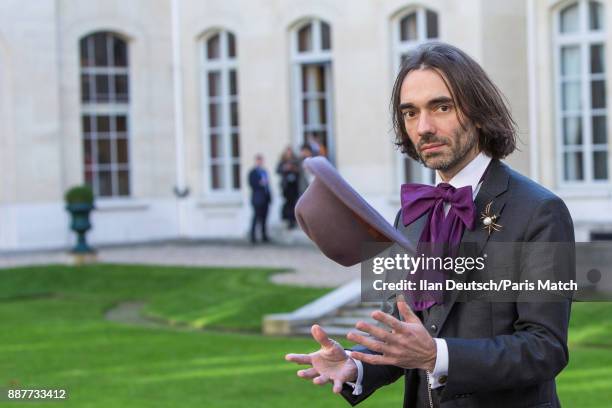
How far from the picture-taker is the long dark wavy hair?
2.84 m

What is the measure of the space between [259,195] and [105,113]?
4233 millimetres

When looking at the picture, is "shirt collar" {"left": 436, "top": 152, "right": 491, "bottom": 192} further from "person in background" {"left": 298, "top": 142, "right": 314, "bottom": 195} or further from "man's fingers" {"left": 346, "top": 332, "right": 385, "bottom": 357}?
"person in background" {"left": 298, "top": 142, "right": 314, "bottom": 195}

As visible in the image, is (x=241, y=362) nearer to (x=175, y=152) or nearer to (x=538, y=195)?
(x=538, y=195)

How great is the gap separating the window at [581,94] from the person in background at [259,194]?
5249mm

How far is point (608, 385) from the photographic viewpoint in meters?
9.12

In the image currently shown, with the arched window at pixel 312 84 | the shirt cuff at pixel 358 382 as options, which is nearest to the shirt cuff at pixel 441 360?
the shirt cuff at pixel 358 382

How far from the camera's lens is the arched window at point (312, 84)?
22.0m

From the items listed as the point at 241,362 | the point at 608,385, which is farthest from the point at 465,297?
the point at 241,362

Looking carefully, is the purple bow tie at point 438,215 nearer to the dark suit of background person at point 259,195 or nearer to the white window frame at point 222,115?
the dark suit of background person at point 259,195

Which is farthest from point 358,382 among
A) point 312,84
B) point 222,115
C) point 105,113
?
point 105,113

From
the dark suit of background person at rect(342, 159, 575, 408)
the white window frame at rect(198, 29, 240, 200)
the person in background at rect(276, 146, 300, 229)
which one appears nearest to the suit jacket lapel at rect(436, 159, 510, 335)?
the dark suit of background person at rect(342, 159, 575, 408)

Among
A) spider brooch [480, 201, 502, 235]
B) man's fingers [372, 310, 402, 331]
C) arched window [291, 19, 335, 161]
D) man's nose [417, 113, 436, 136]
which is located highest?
arched window [291, 19, 335, 161]

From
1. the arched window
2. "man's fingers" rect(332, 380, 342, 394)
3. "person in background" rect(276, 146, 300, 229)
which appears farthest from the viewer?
the arched window

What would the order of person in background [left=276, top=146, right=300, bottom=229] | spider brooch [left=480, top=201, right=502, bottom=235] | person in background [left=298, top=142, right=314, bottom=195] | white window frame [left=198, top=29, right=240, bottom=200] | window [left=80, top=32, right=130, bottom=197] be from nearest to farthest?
spider brooch [left=480, top=201, right=502, bottom=235] < person in background [left=298, top=142, right=314, bottom=195] < person in background [left=276, top=146, right=300, bottom=229] < white window frame [left=198, top=29, right=240, bottom=200] < window [left=80, top=32, right=130, bottom=197]
